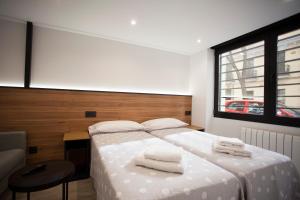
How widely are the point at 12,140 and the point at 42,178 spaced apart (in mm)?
1182

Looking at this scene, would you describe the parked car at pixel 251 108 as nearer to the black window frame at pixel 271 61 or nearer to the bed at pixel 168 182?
the black window frame at pixel 271 61

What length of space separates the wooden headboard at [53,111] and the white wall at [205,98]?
4.55 ft

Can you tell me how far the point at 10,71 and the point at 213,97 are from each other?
11.7 ft

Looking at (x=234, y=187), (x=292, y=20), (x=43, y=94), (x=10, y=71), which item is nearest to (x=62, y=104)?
(x=43, y=94)

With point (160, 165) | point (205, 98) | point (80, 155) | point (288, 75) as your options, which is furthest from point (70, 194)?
point (288, 75)

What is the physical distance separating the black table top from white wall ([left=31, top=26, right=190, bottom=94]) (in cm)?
139

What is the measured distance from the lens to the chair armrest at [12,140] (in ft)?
6.04

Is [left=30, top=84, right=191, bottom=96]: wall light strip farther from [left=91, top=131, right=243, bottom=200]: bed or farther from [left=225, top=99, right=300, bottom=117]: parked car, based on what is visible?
[left=91, top=131, right=243, bottom=200]: bed

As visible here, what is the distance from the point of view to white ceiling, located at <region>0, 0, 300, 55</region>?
167 centimetres

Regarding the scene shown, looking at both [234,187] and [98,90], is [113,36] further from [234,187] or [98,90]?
[234,187]

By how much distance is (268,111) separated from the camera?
217 centimetres

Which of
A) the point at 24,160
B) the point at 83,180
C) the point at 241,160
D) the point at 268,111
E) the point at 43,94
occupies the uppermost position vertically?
the point at 43,94

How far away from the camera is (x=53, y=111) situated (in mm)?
2172

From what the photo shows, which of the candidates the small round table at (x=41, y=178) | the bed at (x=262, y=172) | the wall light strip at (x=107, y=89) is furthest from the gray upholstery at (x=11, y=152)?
the bed at (x=262, y=172)
